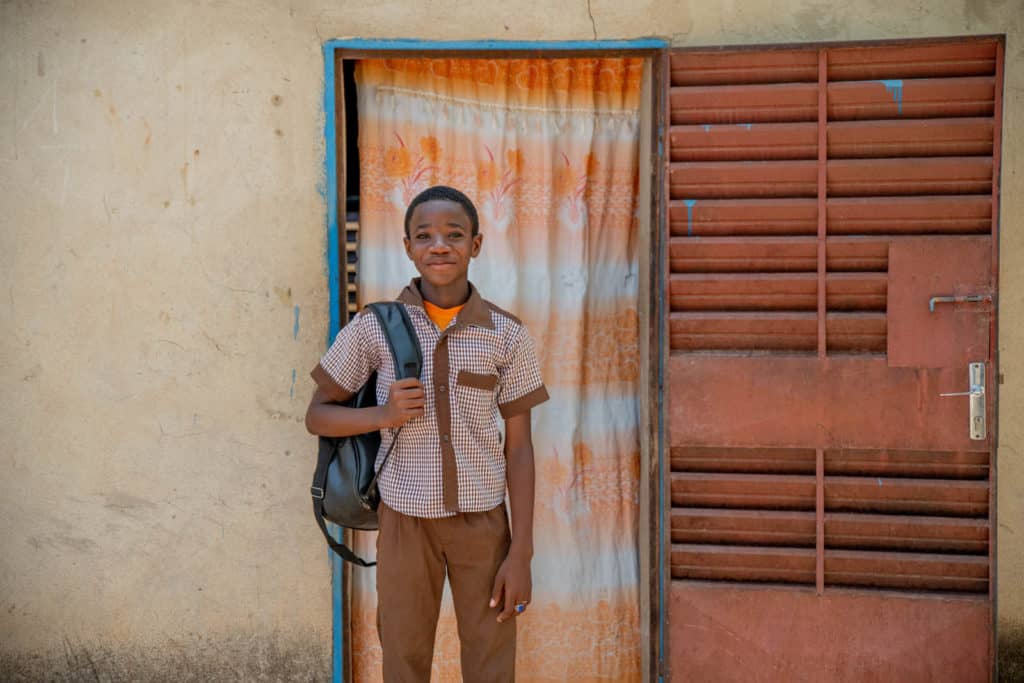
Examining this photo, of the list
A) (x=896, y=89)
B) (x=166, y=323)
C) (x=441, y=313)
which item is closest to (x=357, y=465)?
(x=441, y=313)

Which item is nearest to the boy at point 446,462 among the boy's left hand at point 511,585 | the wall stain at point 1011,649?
the boy's left hand at point 511,585

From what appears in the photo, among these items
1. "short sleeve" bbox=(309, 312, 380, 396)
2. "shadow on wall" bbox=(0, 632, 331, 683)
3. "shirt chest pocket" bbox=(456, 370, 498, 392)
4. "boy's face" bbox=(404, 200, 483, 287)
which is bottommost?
"shadow on wall" bbox=(0, 632, 331, 683)

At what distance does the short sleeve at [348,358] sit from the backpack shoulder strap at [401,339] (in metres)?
0.05

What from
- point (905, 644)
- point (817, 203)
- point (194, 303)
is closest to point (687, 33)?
point (817, 203)

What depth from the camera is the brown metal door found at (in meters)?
2.70

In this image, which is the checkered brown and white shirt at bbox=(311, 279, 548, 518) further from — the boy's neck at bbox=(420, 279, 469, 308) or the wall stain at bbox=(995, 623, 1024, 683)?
the wall stain at bbox=(995, 623, 1024, 683)

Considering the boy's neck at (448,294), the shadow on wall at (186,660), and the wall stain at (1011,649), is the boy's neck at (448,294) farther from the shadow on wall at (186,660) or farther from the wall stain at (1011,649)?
the wall stain at (1011,649)

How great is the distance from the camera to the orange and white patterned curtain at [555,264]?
3.13 m

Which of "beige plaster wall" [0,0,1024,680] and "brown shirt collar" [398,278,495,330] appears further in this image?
"beige plaster wall" [0,0,1024,680]

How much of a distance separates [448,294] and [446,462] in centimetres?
46

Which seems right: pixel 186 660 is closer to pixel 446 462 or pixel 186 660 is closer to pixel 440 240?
pixel 446 462

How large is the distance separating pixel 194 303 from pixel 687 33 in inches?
77.6

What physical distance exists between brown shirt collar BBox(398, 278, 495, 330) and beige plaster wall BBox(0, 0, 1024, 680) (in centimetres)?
80

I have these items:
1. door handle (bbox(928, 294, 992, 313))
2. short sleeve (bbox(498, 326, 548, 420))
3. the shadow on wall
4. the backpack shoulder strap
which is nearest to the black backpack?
the backpack shoulder strap
